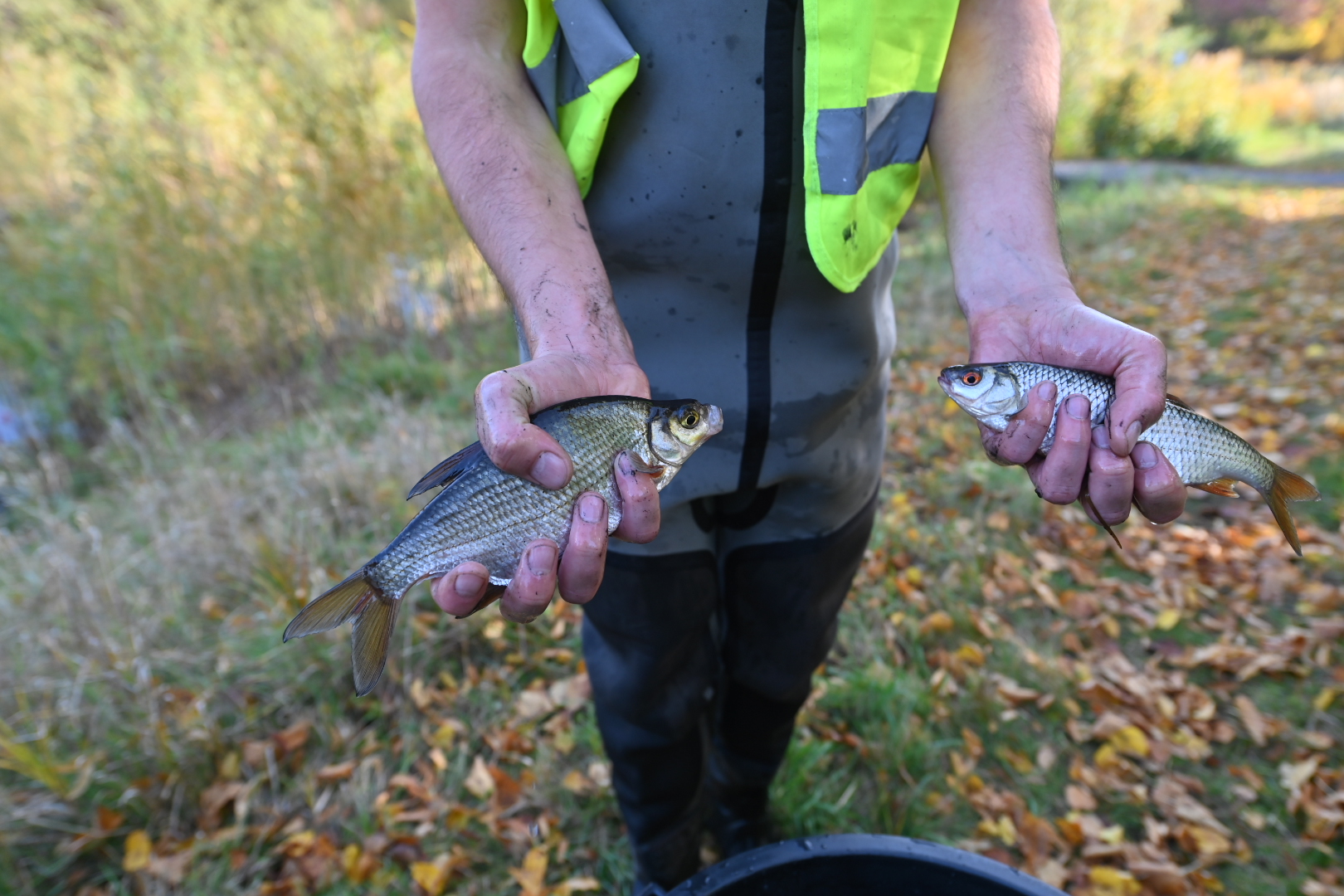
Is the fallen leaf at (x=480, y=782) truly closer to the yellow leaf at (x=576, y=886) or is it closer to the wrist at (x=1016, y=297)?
the yellow leaf at (x=576, y=886)

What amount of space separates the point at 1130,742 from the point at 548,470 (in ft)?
8.51

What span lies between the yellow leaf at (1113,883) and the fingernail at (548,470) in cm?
219

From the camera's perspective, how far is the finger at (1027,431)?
4.53 ft

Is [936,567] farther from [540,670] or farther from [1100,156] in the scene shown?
[1100,156]

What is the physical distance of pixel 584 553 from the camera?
1.28 metres

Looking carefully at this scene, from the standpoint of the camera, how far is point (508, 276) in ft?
4.59

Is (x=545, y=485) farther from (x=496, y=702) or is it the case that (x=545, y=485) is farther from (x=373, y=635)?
(x=496, y=702)

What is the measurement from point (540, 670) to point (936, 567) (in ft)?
6.44

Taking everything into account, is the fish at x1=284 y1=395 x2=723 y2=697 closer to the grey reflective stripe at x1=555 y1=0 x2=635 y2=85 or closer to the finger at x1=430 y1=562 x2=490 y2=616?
the finger at x1=430 y1=562 x2=490 y2=616

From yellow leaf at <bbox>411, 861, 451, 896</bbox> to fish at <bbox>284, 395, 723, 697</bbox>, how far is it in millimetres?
1315

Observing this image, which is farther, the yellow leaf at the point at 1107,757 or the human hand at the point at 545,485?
the yellow leaf at the point at 1107,757

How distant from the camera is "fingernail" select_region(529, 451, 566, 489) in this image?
47.9 inches

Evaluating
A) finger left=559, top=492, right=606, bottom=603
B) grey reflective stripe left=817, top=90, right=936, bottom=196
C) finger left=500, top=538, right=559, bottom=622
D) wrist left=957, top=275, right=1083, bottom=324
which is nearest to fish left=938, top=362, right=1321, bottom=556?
wrist left=957, top=275, right=1083, bottom=324

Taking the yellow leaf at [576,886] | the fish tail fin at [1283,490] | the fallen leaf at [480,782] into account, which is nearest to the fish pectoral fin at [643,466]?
the fish tail fin at [1283,490]
